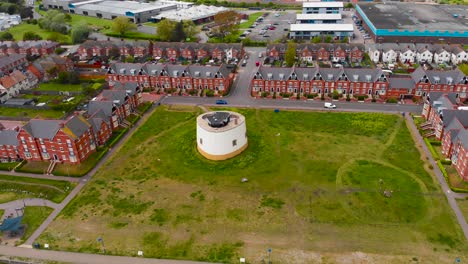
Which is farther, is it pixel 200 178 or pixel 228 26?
pixel 228 26

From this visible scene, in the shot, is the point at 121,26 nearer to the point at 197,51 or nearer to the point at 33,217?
the point at 197,51

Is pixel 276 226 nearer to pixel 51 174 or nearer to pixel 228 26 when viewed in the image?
pixel 51 174

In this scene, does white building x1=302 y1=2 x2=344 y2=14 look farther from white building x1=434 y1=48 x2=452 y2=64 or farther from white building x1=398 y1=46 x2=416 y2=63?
white building x1=434 y1=48 x2=452 y2=64

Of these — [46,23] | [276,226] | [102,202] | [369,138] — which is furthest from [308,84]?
[46,23]

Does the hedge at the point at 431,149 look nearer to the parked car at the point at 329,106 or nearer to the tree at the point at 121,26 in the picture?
the parked car at the point at 329,106

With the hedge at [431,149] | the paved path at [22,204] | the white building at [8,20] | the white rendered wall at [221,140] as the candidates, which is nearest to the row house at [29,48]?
the white building at [8,20]

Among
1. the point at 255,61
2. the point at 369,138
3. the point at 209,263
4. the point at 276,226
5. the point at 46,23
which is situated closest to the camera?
the point at 209,263
